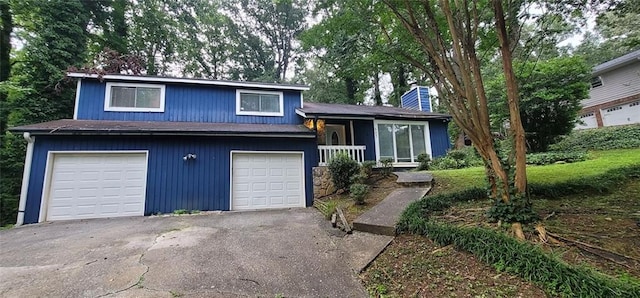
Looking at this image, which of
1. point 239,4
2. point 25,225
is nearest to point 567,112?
point 25,225

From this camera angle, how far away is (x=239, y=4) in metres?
23.3

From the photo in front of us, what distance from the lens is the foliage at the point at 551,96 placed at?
922 cm

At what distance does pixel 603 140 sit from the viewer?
1066cm

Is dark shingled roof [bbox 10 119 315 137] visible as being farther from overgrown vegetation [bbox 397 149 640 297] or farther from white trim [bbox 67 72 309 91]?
overgrown vegetation [bbox 397 149 640 297]

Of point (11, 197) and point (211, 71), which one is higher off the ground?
point (211, 71)

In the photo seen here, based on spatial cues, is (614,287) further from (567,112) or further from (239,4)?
A: (239,4)

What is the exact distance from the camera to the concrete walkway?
14.4 feet

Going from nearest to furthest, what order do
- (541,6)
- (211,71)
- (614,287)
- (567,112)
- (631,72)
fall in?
(614,287), (541,6), (567,112), (631,72), (211,71)

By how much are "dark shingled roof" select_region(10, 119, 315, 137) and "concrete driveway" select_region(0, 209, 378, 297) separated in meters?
2.62

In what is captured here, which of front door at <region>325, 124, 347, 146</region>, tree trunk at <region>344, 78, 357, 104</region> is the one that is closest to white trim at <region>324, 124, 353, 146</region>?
front door at <region>325, 124, 347, 146</region>

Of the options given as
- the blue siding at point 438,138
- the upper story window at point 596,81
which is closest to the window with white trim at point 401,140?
the blue siding at point 438,138

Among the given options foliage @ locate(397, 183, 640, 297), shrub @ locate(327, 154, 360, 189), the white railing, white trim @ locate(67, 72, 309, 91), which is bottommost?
foliage @ locate(397, 183, 640, 297)

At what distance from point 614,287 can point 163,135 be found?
9.17m

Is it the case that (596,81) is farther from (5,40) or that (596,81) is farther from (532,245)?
(5,40)
